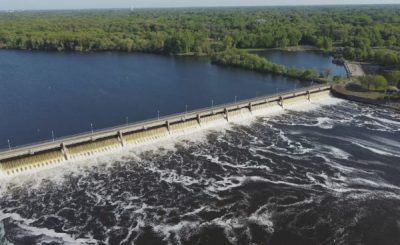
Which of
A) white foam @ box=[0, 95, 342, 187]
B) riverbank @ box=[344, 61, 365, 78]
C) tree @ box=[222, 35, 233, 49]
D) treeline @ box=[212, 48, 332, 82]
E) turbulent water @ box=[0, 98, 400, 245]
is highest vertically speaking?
tree @ box=[222, 35, 233, 49]

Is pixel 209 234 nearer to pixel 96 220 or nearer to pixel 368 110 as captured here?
pixel 96 220

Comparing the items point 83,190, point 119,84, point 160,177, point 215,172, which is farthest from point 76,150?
point 119,84

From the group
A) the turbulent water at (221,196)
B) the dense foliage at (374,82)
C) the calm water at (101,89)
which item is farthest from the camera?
the dense foliage at (374,82)

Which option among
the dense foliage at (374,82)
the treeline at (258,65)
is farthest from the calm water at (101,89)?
the dense foliage at (374,82)

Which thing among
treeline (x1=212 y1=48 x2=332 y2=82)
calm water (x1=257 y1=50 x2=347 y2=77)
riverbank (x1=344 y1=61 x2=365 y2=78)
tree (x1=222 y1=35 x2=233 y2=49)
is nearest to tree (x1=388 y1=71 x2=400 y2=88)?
riverbank (x1=344 y1=61 x2=365 y2=78)

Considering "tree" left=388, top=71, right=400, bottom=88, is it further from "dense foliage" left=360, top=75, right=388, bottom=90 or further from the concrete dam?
the concrete dam

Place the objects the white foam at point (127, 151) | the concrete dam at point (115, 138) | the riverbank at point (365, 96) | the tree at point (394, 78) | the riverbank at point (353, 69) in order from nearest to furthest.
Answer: the white foam at point (127, 151) → the concrete dam at point (115, 138) → the riverbank at point (365, 96) → the tree at point (394, 78) → the riverbank at point (353, 69)

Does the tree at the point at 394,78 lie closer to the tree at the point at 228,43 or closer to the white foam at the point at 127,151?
the white foam at the point at 127,151
